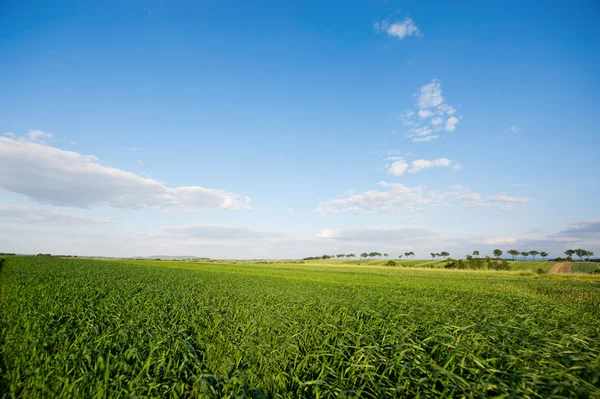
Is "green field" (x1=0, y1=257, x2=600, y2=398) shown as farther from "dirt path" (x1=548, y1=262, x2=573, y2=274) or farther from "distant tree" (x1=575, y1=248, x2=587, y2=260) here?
"distant tree" (x1=575, y1=248, x2=587, y2=260)

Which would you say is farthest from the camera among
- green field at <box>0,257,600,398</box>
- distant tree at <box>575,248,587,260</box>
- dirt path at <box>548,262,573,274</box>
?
distant tree at <box>575,248,587,260</box>

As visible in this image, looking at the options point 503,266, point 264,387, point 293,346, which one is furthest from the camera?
point 503,266

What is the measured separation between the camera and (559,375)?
14.9 ft

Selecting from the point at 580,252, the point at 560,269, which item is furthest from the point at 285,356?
the point at 580,252

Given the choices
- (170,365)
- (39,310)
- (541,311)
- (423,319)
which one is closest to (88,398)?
(170,365)

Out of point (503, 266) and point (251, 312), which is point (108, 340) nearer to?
point (251, 312)

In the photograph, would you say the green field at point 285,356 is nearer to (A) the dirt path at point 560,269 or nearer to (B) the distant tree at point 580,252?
(A) the dirt path at point 560,269

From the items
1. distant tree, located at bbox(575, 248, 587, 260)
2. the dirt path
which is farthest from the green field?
distant tree, located at bbox(575, 248, 587, 260)

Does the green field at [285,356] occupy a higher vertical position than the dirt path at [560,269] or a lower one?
higher

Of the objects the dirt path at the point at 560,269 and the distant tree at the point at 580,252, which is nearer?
the dirt path at the point at 560,269

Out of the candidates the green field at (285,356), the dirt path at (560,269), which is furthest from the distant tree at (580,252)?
the green field at (285,356)

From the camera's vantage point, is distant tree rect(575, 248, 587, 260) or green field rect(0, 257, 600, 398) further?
distant tree rect(575, 248, 587, 260)

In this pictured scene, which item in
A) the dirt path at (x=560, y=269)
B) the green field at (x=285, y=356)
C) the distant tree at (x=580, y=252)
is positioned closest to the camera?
the green field at (x=285, y=356)

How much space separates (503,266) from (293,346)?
113675 millimetres
